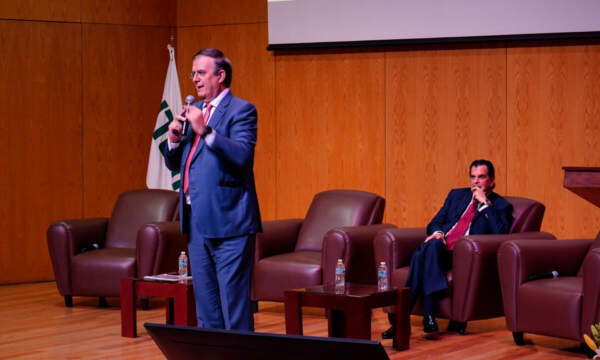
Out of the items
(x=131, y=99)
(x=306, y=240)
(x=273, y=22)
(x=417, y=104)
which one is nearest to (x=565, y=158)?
(x=417, y=104)

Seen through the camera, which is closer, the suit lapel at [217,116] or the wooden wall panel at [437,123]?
the suit lapel at [217,116]

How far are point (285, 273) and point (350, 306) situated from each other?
136 centimetres

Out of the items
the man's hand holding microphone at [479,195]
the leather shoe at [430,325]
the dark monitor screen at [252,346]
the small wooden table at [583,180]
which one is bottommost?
the leather shoe at [430,325]

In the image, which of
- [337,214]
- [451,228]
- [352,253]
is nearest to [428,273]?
[451,228]

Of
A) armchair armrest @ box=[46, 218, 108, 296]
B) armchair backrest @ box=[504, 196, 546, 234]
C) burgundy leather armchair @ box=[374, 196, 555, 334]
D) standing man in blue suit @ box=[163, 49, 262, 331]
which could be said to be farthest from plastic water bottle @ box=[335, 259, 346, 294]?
armchair armrest @ box=[46, 218, 108, 296]

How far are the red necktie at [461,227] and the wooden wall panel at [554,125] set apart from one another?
1.56 m

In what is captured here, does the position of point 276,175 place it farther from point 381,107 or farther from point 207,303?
point 207,303

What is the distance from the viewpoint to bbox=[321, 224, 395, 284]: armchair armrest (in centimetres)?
536

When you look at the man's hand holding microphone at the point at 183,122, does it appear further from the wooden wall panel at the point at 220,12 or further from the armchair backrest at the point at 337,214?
the wooden wall panel at the point at 220,12

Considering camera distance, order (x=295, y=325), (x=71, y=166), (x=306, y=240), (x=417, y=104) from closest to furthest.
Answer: (x=295, y=325), (x=306, y=240), (x=417, y=104), (x=71, y=166)

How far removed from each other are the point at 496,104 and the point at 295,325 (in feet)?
10.7

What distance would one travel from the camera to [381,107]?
7.27m

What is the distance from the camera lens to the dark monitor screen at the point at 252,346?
34.4 inches

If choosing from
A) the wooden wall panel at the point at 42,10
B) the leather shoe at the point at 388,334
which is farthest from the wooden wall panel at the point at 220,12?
the leather shoe at the point at 388,334
